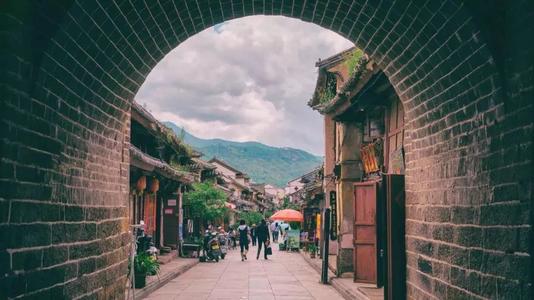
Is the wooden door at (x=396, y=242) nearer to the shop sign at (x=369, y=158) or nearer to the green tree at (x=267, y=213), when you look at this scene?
the shop sign at (x=369, y=158)

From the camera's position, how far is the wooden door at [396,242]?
8.93 m

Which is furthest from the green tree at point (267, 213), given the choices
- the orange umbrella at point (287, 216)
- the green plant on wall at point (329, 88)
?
the green plant on wall at point (329, 88)

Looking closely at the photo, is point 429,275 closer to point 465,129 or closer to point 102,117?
point 465,129

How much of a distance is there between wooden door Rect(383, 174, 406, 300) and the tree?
2473 centimetres

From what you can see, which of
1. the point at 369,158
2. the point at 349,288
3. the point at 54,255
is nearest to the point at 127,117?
the point at 54,255

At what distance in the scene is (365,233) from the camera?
15.4m

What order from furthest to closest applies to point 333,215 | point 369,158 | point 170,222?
point 170,222
point 333,215
point 369,158

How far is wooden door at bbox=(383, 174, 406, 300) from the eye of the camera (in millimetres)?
8930

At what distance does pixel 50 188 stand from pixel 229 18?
3.55 metres

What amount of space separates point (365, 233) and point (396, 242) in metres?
6.51

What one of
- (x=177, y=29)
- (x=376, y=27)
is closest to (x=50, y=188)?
(x=177, y=29)

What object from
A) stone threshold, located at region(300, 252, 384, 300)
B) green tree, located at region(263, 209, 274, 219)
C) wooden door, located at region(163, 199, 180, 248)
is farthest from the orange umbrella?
green tree, located at region(263, 209, 274, 219)

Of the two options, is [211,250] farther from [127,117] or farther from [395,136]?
[127,117]

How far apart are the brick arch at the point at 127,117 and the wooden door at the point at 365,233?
6509 mm
